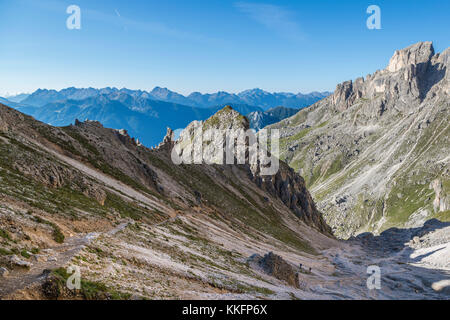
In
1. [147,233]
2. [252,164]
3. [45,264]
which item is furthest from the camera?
[252,164]

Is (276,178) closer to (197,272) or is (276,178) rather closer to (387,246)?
(387,246)

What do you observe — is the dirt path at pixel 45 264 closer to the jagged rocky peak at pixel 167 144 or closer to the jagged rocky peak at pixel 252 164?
the jagged rocky peak at pixel 167 144

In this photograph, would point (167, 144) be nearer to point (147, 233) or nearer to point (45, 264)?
point (147, 233)

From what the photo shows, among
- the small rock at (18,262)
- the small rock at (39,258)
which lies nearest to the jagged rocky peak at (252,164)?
the small rock at (39,258)

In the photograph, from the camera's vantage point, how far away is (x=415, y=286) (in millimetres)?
81250

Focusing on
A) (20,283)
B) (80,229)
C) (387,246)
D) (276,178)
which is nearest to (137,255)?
(80,229)

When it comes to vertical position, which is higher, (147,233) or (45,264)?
Result: (147,233)

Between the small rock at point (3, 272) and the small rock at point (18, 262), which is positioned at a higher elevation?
the small rock at point (18, 262)

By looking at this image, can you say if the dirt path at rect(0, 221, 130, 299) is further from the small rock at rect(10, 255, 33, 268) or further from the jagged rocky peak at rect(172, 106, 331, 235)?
the jagged rocky peak at rect(172, 106, 331, 235)

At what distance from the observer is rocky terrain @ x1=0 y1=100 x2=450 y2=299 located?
2133 cm

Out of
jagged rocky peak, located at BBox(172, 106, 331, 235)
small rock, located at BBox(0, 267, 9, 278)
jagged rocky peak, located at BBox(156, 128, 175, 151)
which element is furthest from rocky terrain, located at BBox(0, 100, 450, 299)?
jagged rocky peak, located at BBox(172, 106, 331, 235)

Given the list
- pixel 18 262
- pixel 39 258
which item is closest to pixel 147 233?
pixel 39 258

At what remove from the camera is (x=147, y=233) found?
39.2 meters

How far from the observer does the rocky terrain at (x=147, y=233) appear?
21.3 m
